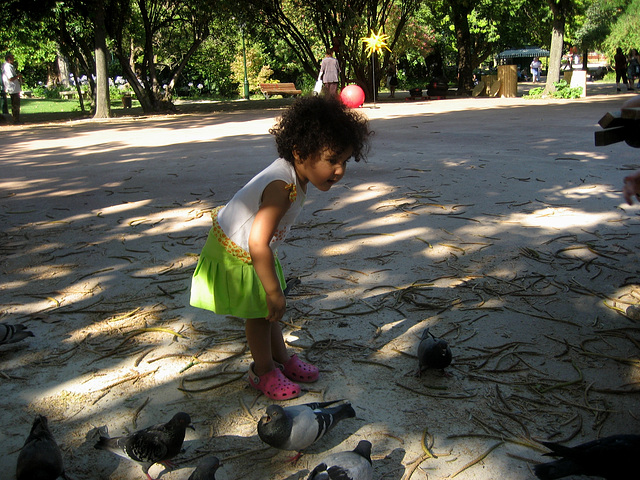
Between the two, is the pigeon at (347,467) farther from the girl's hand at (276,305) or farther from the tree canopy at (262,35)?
the tree canopy at (262,35)

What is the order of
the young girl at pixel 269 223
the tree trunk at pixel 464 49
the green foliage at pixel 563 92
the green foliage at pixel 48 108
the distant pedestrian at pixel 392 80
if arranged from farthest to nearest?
A: 1. the distant pedestrian at pixel 392 80
2. the tree trunk at pixel 464 49
3. the green foliage at pixel 48 108
4. the green foliage at pixel 563 92
5. the young girl at pixel 269 223

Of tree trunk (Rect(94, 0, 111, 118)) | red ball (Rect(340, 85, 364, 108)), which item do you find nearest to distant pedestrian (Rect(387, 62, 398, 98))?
red ball (Rect(340, 85, 364, 108))

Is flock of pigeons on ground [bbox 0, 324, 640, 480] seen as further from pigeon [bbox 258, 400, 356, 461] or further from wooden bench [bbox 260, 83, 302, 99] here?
wooden bench [bbox 260, 83, 302, 99]

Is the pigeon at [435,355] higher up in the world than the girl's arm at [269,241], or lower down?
lower down

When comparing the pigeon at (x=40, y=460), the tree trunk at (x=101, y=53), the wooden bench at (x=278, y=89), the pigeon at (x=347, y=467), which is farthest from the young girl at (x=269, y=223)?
the wooden bench at (x=278, y=89)

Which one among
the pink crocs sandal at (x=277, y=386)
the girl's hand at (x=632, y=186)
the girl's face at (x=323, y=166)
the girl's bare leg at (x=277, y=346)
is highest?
the girl's face at (x=323, y=166)

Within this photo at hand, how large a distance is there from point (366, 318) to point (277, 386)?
0.99 m

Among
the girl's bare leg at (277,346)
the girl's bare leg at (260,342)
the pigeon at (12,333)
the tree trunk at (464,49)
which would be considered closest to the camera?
the girl's bare leg at (260,342)

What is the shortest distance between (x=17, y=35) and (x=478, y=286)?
95.8ft

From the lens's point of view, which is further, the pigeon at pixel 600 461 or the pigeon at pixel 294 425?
the pigeon at pixel 294 425

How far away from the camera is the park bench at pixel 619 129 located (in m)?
2.70

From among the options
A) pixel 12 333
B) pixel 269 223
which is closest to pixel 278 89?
pixel 12 333

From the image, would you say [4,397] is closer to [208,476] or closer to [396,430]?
[208,476]

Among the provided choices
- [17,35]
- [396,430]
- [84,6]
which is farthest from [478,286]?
[17,35]
